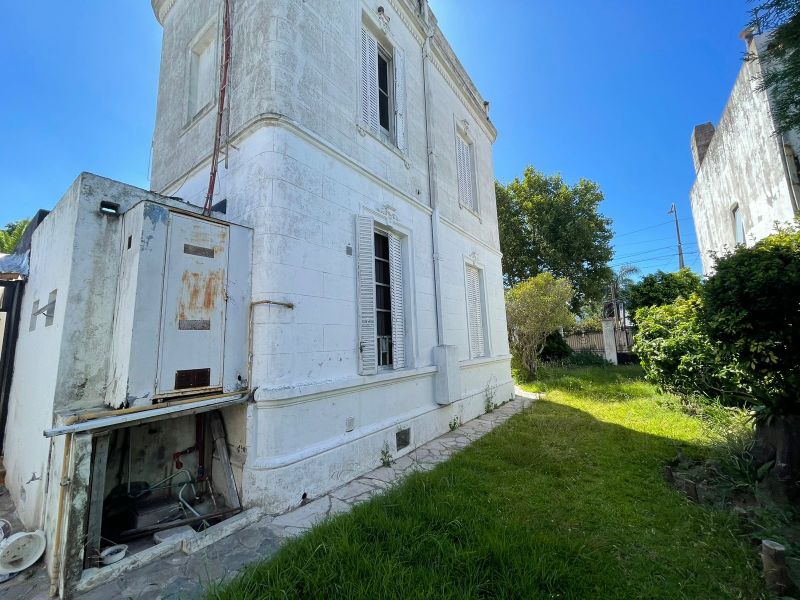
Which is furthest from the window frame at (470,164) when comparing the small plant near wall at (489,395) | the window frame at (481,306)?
the small plant near wall at (489,395)

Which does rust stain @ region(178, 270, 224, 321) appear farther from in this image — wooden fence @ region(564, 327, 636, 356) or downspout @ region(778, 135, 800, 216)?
wooden fence @ region(564, 327, 636, 356)

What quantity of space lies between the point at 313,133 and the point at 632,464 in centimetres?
559

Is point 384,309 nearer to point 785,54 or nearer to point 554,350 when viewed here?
point 785,54

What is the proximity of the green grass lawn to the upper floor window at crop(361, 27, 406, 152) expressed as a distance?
5.01m

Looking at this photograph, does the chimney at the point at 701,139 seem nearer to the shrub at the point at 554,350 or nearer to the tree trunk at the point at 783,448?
the shrub at the point at 554,350

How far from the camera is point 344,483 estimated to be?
3938mm

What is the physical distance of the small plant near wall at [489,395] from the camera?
751cm

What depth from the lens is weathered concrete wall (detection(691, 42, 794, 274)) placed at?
7289mm

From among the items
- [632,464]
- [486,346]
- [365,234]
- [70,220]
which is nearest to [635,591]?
[632,464]

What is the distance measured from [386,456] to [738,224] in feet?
38.2

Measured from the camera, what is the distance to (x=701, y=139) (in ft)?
42.6

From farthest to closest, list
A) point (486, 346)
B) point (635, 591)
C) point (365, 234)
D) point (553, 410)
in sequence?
point (486, 346)
point (553, 410)
point (365, 234)
point (635, 591)

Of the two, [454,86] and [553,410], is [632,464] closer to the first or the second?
[553,410]

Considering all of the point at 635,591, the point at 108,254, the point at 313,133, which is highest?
the point at 313,133
